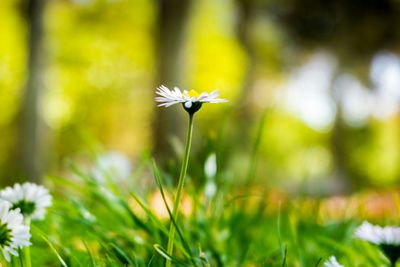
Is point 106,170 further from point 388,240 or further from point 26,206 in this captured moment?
point 388,240

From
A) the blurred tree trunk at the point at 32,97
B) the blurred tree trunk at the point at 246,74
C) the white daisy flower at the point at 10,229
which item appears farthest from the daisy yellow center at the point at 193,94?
the blurred tree trunk at the point at 246,74

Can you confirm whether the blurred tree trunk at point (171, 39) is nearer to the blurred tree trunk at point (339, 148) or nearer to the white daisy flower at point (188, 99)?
the white daisy flower at point (188, 99)

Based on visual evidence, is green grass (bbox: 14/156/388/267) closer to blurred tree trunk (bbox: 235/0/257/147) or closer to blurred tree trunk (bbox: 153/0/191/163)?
blurred tree trunk (bbox: 153/0/191/163)

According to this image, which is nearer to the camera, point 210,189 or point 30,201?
point 30,201

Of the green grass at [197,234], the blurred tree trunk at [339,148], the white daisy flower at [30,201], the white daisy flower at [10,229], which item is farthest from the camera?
the blurred tree trunk at [339,148]

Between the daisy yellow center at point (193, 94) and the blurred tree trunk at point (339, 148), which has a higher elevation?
the daisy yellow center at point (193, 94)

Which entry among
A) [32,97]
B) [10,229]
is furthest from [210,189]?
[32,97]

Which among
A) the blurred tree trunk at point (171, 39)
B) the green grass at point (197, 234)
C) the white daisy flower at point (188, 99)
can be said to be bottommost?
the green grass at point (197, 234)

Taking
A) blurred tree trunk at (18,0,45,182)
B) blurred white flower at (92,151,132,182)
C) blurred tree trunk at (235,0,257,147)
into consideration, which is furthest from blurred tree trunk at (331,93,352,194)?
blurred white flower at (92,151,132,182)

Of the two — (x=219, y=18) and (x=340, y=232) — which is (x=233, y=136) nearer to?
(x=219, y=18)
